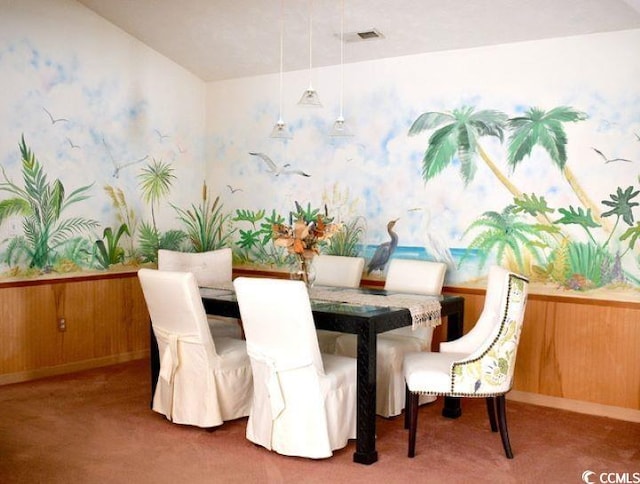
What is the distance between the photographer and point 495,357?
11.9 feet

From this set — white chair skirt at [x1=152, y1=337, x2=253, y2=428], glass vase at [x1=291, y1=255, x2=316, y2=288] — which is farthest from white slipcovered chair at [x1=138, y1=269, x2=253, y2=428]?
glass vase at [x1=291, y1=255, x2=316, y2=288]

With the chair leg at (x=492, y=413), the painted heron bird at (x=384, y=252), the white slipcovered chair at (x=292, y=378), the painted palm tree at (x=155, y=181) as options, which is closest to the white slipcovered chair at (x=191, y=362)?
the white slipcovered chair at (x=292, y=378)

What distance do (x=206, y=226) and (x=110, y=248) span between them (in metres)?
1.07

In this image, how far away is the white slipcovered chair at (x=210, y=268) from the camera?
511cm

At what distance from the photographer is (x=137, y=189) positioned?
6.07m

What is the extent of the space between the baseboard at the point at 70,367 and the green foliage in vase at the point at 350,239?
199 centimetres

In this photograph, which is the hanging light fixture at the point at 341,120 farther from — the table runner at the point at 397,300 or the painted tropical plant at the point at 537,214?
the table runner at the point at 397,300

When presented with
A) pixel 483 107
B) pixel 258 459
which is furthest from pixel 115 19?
pixel 258 459

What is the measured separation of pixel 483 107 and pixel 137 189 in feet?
9.92

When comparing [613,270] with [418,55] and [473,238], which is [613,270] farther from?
[418,55]

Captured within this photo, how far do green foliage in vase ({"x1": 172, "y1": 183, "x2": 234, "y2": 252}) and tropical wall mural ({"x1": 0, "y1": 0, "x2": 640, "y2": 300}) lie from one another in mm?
14

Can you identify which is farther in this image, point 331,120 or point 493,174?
point 331,120

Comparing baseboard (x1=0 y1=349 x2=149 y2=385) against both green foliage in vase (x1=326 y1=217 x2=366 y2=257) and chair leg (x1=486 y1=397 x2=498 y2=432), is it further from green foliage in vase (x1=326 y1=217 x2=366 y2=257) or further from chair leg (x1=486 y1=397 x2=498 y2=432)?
chair leg (x1=486 y1=397 x2=498 y2=432)

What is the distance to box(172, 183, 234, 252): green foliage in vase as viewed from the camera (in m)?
6.60
